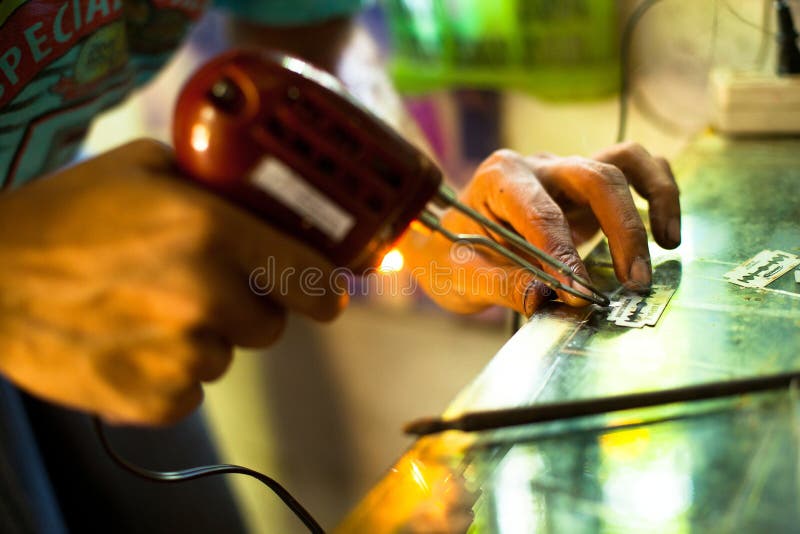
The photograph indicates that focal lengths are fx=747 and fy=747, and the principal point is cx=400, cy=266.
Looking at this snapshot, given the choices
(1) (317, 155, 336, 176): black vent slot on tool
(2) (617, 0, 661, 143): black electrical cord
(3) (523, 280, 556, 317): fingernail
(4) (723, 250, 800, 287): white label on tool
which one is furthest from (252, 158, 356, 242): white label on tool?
(2) (617, 0, 661, 143): black electrical cord

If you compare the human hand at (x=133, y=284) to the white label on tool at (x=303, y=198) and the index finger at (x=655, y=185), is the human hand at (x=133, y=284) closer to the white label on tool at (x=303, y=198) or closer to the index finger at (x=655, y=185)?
the white label on tool at (x=303, y=198)

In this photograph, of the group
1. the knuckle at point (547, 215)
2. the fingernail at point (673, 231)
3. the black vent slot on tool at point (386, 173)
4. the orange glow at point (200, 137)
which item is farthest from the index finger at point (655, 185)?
the orange glow at point (200, 137)

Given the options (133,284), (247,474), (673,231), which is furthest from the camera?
(673,231)

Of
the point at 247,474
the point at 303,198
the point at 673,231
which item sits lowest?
the point at 247,474

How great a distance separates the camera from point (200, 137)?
459 mm

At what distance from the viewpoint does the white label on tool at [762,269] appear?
61cm

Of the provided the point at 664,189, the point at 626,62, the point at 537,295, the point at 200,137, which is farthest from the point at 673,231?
the point at 626,62

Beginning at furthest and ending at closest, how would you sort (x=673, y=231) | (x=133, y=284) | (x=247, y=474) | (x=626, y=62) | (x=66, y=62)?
1. (x=626, y=62)
2. (x=66, y=62)
3. (x=673, y=231)
4. (x=247, y=474)
5. (x=133, y=284)

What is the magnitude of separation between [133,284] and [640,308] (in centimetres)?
39

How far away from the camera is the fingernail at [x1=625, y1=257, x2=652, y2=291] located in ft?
2.06

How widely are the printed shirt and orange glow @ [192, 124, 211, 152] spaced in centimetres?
35

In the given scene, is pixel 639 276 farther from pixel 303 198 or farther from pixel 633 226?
pixel 303 198

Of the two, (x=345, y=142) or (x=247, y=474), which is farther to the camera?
Result: (x=247, y=474)

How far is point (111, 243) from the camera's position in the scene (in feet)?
1.49
